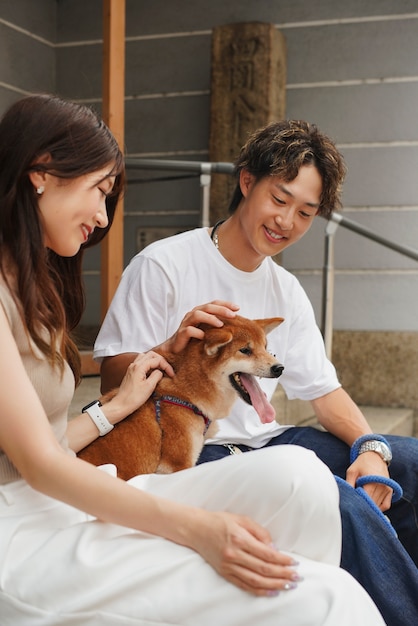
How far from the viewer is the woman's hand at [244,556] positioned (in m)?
1.15

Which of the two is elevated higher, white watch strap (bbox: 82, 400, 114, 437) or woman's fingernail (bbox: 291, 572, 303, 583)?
white watch strap (bbox: 82, 400, 114, 437)

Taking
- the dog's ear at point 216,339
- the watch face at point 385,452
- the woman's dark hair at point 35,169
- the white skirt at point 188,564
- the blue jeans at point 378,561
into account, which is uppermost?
the woman's dark hair at point 35,169

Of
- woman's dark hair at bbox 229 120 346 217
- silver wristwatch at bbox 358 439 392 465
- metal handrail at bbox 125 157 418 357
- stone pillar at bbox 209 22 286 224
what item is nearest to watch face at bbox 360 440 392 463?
silver wristwatch at bbox 358 439 392 465

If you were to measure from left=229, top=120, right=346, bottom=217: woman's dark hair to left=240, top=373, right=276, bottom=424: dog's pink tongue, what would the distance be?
0.56m

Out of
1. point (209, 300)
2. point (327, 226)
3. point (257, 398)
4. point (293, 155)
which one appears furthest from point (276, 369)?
point (327, 226)

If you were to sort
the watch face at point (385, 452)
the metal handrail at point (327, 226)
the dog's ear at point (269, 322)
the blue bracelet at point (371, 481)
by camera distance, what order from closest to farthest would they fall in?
1. the blue bracelet at point (371, 481)
2. the dog's ear at point (269, 322)
3. the watch face at point (385, 452)
4. the metal handrail at point (327, 226)

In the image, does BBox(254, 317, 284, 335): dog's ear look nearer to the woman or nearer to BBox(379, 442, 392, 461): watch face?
BBox(379, 442, 392, 461): watch face

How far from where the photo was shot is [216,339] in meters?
1.76

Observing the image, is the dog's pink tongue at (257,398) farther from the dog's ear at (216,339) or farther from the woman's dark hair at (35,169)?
the woman's dark hair at (35,169)

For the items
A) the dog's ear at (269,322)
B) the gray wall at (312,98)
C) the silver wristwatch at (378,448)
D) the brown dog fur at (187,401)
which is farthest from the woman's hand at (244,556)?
the gray wall at (312,98)

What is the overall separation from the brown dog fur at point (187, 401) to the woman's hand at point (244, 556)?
0.56 metres

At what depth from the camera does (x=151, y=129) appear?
5.27m

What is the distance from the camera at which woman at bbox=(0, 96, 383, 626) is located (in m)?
1.16

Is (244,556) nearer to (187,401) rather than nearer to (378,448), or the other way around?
(187,401)
